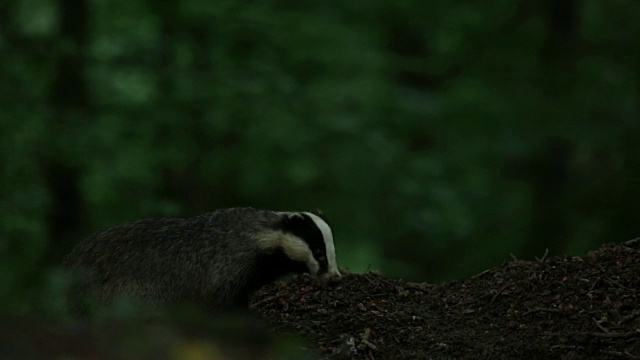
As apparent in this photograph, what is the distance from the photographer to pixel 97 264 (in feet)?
18.2

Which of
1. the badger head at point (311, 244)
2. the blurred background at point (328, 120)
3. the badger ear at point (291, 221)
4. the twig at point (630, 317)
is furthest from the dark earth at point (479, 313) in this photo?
the blurred background at point (328, 120)

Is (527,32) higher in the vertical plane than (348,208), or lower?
higher

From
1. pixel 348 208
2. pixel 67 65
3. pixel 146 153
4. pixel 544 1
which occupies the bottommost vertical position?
pixel 348 208

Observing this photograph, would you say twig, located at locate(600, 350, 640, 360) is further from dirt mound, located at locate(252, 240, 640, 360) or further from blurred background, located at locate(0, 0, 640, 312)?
blurred background, located at locate(0, 0, 640, 312)

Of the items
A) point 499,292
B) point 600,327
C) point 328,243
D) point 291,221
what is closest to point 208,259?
point 291,221

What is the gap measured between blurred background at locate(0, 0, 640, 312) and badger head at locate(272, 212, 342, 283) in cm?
144

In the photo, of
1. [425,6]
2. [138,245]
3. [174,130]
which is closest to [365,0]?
[425,6]

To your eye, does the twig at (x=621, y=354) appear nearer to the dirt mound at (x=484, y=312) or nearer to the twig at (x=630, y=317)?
the dirt mound at (x=484, y=312)

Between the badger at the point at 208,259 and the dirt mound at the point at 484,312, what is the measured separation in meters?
0.28

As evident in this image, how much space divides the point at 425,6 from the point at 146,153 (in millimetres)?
4055

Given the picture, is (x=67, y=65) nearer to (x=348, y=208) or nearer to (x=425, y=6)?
(x=348, y=208)

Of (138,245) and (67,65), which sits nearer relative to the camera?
(138,245)

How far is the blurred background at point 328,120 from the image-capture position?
7.87 metres

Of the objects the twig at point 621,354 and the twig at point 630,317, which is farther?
the twig at point 630,317
